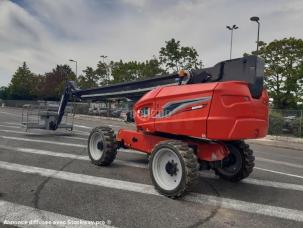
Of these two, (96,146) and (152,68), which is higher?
(152,68)

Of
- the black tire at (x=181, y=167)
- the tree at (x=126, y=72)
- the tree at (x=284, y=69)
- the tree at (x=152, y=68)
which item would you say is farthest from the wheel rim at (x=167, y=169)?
the tree at (x=126, y=72)

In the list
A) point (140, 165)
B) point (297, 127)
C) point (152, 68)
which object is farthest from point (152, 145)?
point (152, 68)

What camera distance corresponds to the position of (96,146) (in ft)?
28.7

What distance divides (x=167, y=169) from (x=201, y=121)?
107 centimetres

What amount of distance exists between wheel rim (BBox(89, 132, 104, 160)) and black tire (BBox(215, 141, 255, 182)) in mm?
2912

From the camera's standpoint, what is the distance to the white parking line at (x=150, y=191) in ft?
17.9

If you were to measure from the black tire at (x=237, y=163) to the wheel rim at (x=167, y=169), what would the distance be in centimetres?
158

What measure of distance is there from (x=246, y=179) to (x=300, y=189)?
43.7 inches

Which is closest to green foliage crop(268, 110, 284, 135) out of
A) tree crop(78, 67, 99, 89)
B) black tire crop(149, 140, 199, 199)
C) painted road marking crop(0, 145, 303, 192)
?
painted road marking crop(0, 145, 303, 192)

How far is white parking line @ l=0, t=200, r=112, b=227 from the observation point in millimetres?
4575

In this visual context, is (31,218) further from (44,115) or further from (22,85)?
(22,85)

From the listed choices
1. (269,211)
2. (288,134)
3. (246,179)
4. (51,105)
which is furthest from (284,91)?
(269,211)

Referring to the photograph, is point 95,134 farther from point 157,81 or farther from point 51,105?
point 51,105

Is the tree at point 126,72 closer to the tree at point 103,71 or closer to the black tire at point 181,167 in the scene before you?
the tree at point 103,71
